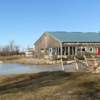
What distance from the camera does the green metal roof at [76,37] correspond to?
3259cm

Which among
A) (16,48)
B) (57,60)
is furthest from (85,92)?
(16,48)

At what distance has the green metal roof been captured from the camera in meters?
32.6

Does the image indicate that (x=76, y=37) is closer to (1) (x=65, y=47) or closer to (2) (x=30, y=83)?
(1) (x=65, y=47)

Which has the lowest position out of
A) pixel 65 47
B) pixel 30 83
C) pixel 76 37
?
pixel 30 83

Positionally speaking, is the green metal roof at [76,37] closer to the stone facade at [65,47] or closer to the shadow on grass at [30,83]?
the stone facade at [65,47]

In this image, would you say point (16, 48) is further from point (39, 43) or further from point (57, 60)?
point (57, 60)

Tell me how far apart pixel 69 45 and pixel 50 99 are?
2586 cm

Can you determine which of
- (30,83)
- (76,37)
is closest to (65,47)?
(76,37)

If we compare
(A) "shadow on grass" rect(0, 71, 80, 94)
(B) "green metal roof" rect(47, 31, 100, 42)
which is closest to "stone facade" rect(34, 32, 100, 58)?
(B) "green metal roof" rect(47, 31, 100, 42)

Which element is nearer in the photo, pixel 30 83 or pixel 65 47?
pixel 30 83

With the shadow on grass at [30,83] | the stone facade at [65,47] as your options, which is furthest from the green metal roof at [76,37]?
the shadow on grass at [30,83]

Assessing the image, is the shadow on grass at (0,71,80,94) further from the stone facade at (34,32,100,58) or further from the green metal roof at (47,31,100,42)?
the green metal roof at (47,31,100,42)

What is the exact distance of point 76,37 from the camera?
3422 centimetres

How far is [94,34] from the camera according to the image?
37.8 m
